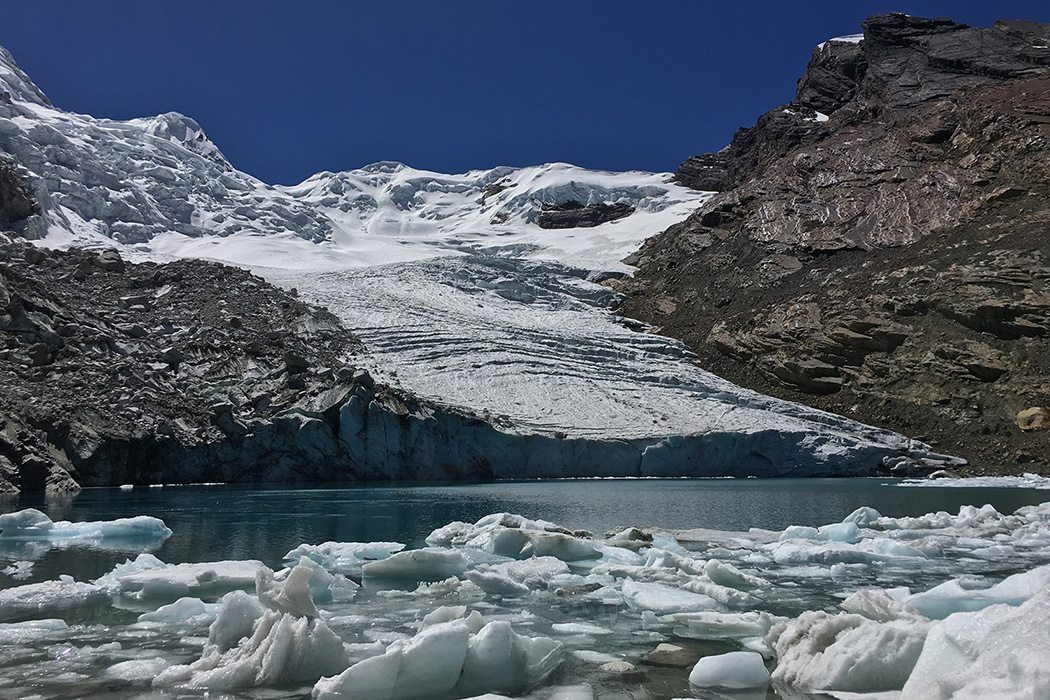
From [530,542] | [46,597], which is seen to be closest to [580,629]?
[530,542]

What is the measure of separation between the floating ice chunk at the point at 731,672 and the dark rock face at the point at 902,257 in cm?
3151

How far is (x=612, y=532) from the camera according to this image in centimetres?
1297

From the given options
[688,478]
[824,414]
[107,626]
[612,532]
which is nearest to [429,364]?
[688,478]

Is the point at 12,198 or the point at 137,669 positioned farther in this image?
the point at 12,198

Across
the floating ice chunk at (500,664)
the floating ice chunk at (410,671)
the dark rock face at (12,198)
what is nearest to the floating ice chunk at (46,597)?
the floating ice chunk at (410,671)

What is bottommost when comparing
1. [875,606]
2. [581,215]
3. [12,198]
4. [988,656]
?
[875,606]

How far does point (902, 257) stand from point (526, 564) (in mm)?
42203

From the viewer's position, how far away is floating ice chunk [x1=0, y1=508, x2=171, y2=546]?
12.5 meters

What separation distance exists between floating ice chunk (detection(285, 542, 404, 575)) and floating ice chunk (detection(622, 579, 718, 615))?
357 cm

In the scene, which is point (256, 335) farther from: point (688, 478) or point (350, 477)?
point (688, 478)

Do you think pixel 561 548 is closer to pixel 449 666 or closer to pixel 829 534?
pixel 829 534

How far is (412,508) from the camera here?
18.3 metres

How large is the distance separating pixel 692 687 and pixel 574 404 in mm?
28778

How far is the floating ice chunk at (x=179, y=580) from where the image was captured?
8070 millimetres
